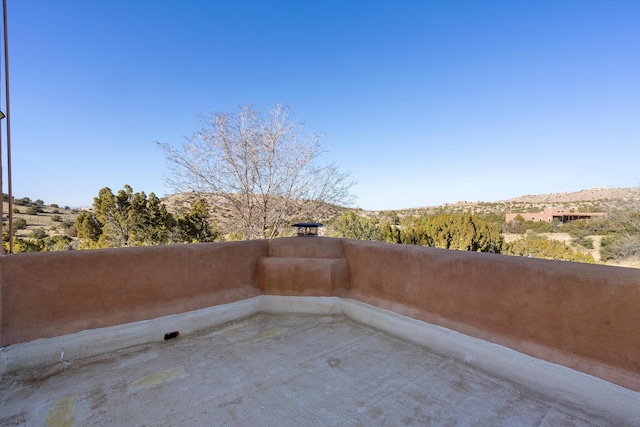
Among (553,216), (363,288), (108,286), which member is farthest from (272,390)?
(553,216)

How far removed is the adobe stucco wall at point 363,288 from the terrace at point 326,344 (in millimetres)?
14

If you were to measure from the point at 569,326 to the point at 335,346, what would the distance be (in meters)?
2.35

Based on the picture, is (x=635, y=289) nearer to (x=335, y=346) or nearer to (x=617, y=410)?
(x=617, y=410)

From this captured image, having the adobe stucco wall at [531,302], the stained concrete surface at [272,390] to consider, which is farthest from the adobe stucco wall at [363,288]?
the stained concrete surface at [272,390]

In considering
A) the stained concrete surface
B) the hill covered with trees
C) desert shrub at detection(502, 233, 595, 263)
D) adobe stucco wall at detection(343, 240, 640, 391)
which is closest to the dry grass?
the hill covered with trees

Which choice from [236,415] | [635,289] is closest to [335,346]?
[236,415]

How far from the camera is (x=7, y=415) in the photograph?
7.77 ft

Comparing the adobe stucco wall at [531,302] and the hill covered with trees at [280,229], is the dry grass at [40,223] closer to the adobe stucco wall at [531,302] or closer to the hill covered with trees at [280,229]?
the hill covered with trees at [280,229]

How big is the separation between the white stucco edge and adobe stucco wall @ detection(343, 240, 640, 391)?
0.10 m

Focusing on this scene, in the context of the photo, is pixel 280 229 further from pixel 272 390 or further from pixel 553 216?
pixel 553 216

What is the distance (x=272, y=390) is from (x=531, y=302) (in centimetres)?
255

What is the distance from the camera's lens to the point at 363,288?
4.58 meters

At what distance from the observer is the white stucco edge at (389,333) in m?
2.43

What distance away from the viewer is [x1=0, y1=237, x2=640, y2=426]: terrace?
7.88ft
